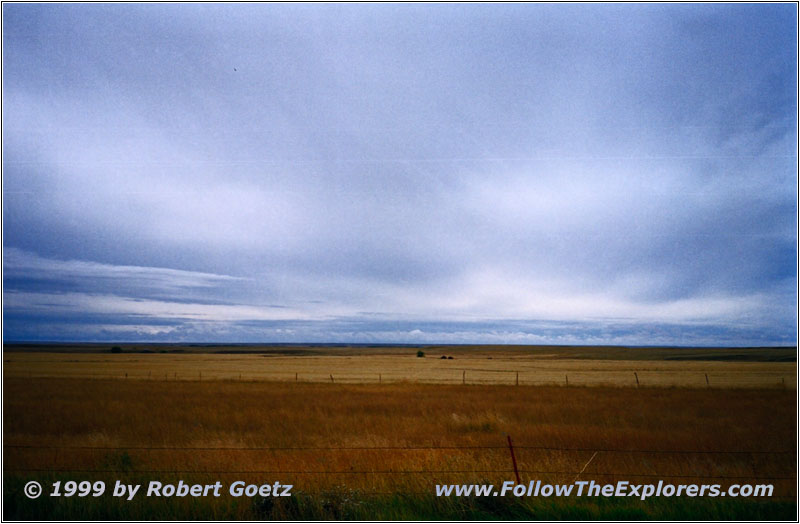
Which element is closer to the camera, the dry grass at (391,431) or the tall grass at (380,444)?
the tall grass at (380,444)

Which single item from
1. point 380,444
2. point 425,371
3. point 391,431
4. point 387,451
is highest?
point 387,451

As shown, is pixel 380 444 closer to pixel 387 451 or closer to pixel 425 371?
pixel 387 451

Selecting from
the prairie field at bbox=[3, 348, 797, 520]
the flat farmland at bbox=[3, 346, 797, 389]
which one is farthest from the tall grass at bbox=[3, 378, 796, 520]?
the flat farmland at bbox=[3, 346, 797, 389]

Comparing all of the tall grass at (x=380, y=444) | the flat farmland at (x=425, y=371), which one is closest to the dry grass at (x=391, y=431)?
the tall grass at (x=380, y=444)

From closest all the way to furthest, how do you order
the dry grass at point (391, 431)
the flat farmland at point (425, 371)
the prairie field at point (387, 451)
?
the prairie field at point (387, 451)
the dry grass at point (391, 431)
the flat farmland at point (425, 371)

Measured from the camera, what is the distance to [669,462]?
9695 millimetres

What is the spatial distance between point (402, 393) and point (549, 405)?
8285 millimetres

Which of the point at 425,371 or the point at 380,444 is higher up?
the point at 380,444

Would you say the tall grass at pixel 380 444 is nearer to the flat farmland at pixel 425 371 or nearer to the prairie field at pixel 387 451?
the prairie field at pixel 387 451

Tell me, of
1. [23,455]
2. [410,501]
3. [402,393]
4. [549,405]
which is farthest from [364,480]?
[402,393]

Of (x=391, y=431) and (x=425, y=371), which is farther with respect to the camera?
(x=425, y=371)

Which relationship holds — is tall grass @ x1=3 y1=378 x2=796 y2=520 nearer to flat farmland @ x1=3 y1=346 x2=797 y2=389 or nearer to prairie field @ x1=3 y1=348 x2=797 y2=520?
prairie field @ x1=3 y1=348 x2=797 y2=520

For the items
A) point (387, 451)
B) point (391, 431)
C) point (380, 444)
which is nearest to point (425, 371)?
point (391, 431)

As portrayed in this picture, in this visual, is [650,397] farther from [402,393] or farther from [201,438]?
[201,438]
